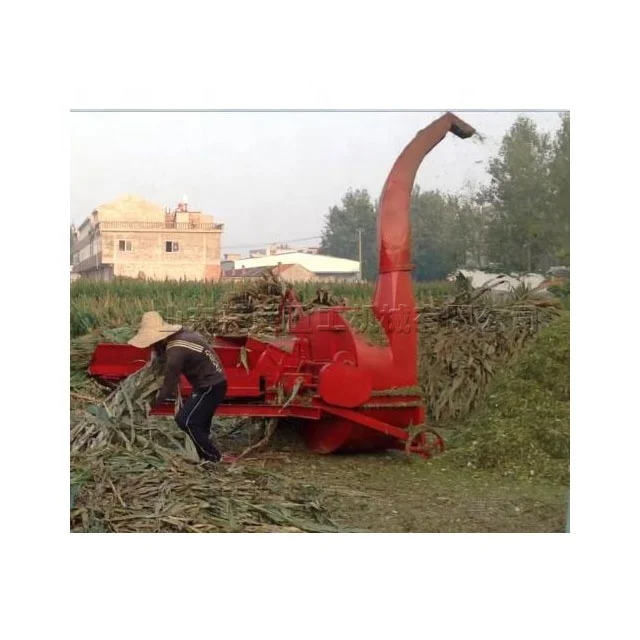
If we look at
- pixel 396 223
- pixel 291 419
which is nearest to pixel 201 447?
pixel 291 419

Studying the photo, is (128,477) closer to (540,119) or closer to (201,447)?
(201,447)

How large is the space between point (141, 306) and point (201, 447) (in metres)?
1.85

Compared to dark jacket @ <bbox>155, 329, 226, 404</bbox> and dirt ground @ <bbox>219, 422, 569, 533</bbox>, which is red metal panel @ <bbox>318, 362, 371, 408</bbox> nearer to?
dirt ground @ <bbox>219, 422, 569, 533</bbox>

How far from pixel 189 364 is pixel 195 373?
0.29 ft

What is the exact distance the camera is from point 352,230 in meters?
8.49

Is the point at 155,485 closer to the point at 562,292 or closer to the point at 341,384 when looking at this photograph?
the point at 341,384

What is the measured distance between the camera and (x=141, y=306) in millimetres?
8031

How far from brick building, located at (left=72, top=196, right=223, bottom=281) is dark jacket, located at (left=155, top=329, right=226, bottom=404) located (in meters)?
1.17

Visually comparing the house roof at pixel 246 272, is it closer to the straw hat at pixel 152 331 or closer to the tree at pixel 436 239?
the straw hat at pixel 152 331

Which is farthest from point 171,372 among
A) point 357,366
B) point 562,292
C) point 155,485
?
point 562,292

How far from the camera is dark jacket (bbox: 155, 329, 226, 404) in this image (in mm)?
6578

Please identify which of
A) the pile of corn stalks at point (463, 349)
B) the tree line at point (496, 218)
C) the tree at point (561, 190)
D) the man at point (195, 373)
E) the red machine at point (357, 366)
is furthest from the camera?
the pile of corn stalks at point (463, 349)

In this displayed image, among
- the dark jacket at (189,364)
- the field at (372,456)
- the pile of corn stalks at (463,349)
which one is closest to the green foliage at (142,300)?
the field at (372,456)

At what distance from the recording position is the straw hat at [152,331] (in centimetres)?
671
